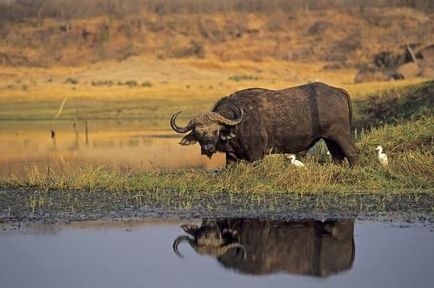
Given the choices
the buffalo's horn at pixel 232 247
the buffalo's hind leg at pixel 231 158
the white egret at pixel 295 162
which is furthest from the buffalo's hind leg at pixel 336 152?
the buffalo's horn at pixel 232 247

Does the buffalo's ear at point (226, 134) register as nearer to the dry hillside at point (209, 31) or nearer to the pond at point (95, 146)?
the pond at point (95, 146)

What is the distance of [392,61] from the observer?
48938 millimetres

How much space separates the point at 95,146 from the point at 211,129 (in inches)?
369

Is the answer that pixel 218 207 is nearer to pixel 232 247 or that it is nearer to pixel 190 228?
pixel 190 228

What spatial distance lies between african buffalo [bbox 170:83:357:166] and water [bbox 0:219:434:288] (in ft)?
11.3

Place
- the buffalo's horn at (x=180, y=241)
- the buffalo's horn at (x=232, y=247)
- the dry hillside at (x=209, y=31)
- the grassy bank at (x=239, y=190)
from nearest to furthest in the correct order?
1. the buffalo's horn at (x=232, y=247)
2. the buffalo's horn at (x=180, y=241)
3. the grassy bank at (x=239, y=190)
4. the dry hillside at (x=209, y=31)

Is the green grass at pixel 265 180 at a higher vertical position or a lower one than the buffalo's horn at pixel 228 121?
lower

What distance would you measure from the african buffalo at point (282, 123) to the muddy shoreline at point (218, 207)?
1.70 m

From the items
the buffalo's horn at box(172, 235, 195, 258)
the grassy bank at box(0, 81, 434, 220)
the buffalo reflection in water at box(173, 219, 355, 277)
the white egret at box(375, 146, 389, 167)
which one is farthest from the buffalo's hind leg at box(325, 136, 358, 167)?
the buffalo's horn at box(172, 235, 195, 258)

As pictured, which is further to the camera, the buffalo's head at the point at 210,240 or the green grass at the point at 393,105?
the green grass at the point at 393,105

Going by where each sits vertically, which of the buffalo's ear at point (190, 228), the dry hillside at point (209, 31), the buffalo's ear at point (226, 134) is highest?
the dry hillside at point (209, 31)

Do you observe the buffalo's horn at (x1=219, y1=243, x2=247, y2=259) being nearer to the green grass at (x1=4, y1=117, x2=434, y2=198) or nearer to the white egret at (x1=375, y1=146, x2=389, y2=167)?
the green grass at (x1=4, y1=117, x2=434, y2=198)

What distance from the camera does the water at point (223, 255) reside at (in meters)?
8.52

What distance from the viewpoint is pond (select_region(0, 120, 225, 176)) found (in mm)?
18859
